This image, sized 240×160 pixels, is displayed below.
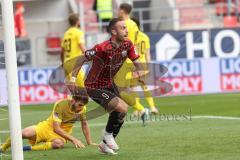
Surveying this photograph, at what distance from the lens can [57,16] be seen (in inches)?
1204

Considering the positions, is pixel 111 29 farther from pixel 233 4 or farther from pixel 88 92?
pixel 233 4

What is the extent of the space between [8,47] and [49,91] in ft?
45.6

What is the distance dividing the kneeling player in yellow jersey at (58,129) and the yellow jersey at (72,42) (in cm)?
742

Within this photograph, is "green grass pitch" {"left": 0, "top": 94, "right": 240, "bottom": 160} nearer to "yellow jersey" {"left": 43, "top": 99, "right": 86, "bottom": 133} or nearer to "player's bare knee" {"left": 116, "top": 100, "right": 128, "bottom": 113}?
"yellow jersey" {"left": 43, "top": 99, "right": 86, "bottom": 133}

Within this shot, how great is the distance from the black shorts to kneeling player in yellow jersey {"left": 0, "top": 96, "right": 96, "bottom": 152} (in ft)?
1.10

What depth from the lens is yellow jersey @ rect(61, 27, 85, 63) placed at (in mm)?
19234

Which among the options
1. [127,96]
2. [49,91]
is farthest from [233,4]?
Result: [127,96]

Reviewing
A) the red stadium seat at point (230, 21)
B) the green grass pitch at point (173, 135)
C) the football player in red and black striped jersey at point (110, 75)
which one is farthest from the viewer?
the red stadium seat at point (230, 21)

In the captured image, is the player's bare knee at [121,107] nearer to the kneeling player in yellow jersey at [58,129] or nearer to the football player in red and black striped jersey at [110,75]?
the football player in red and black striped jersey at [110,75]

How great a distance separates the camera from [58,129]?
11578mm

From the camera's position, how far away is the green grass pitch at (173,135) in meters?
10.7

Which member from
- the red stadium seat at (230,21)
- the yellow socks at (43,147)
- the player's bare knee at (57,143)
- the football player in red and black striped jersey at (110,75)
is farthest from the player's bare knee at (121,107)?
the red stadium seat at (230,21)

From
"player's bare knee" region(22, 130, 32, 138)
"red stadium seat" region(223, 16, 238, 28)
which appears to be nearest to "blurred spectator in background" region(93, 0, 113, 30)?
"red stadium seat" region(223, 16, 238, 28)

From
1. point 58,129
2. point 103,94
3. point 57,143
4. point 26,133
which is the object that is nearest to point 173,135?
point 57,143
